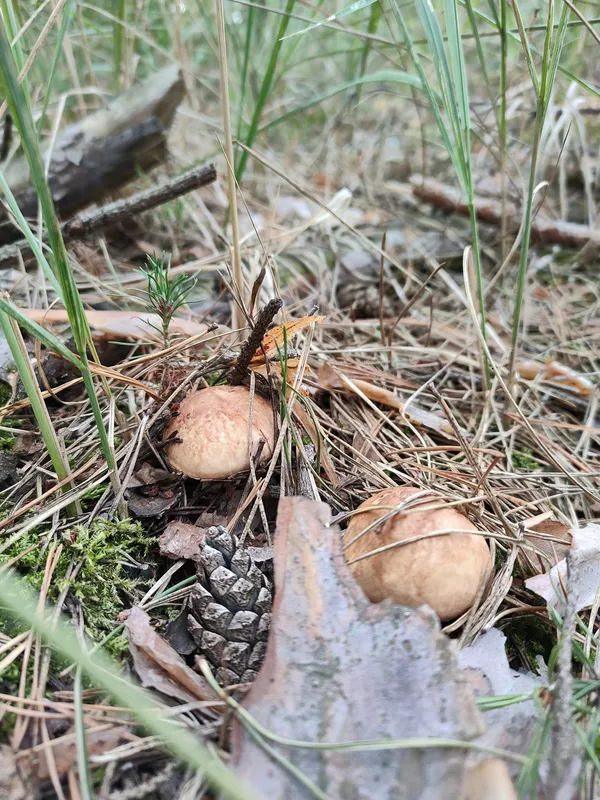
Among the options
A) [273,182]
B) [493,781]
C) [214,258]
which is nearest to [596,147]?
[273,182]

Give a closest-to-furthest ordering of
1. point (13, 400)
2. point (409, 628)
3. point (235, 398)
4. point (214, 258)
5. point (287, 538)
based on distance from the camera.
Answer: point (409, 628) → point (287, 538) → point (235, 398) → point (13, 400) → point (214, 258)

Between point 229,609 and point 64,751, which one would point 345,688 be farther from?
point 64,751

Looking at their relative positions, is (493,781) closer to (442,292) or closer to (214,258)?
(214,258)

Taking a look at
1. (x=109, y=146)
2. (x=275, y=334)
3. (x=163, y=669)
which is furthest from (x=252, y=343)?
(x=109, y=146)

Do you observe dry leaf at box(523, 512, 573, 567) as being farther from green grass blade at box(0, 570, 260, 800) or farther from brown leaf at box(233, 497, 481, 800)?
green grass blade at box(0, 570, 260, 800)

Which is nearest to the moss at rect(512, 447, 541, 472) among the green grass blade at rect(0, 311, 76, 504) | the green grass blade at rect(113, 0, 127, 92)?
the green grass blade at rect(0, 311, 76, 504)

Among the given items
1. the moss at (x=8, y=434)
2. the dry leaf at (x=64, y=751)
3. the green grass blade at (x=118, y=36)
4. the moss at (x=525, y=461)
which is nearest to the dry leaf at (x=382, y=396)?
the moss at (x=525, y=461)

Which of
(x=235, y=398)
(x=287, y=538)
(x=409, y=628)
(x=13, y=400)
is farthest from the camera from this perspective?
(x=13, y=400)
